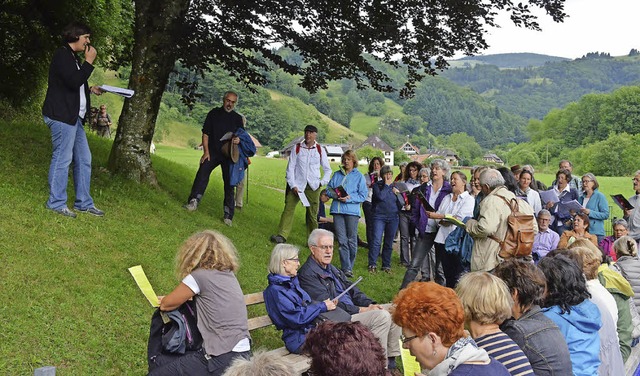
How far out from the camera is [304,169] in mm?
11203

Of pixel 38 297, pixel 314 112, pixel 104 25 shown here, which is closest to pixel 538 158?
pixel 314 112

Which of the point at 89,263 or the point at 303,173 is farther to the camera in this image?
the point at 303,173

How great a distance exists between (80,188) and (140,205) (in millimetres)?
1376

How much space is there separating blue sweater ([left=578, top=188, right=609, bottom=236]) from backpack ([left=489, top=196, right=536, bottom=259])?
4.80 m

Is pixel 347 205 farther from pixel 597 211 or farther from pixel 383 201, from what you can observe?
pixel 597 211

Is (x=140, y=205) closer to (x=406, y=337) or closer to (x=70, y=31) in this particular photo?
(x=70, y=31)

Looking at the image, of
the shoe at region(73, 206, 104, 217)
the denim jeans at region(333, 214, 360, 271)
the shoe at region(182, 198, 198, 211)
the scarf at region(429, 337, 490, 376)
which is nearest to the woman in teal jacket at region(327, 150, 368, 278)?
the denim jeans at region(333, 214, 360, 271)

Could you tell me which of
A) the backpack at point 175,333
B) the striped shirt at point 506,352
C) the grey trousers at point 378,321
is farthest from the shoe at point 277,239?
the striped shirt at point 506,352

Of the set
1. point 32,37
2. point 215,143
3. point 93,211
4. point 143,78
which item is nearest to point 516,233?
point 93,211

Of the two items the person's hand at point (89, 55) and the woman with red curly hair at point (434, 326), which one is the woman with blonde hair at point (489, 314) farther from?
the person's hand at point (89, 55)

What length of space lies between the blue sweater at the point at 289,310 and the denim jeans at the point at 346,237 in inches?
189

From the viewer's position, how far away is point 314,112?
164000 mm

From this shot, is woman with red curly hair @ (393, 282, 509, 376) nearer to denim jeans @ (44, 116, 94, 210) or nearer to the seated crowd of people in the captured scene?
the seated crowd of people

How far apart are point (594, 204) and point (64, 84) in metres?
9.05
